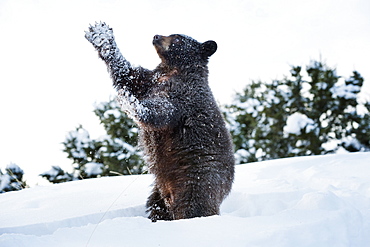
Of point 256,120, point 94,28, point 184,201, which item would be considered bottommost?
point 256,120

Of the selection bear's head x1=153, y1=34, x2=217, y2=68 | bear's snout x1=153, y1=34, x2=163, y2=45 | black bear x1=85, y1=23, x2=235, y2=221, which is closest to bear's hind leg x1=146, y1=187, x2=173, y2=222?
black bear x1=85, y1=23, x2=235, y2=221

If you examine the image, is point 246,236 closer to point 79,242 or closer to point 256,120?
point 79,242

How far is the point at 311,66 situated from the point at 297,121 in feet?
9.69

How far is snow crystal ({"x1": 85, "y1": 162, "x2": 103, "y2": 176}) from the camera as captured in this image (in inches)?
382

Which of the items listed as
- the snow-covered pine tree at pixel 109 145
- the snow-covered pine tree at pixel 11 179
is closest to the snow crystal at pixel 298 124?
the snow-covered pine tree at pixel 109 145

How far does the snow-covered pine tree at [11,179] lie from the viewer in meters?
6.80

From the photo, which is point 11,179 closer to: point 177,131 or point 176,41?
point 176,41

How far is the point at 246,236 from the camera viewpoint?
1.87 m

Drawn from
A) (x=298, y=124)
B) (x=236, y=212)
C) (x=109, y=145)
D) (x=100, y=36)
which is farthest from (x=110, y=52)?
(x=298, y=124)

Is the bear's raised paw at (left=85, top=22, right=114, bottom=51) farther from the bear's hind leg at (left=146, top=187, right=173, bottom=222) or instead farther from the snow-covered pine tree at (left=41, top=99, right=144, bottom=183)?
the snow-covered pine tree at (left=41, top=99, right=144, bottom=183)

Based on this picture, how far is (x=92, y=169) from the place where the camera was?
9.83m

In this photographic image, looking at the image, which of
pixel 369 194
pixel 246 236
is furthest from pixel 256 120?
pixel 246 236

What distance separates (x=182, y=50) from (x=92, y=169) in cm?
675

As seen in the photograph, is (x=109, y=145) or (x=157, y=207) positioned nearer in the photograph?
(x=157, y=207)
